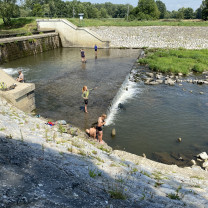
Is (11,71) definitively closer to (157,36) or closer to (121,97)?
(121,97)

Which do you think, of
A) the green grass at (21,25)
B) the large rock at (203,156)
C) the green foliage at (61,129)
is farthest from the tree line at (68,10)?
the large rock at (203,156)

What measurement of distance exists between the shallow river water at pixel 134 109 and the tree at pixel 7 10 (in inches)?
1618

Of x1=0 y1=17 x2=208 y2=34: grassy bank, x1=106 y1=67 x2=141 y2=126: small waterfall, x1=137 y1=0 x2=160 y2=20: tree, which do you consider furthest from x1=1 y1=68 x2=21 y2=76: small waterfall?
x1=137 y1=0 x2=160 y2=20: tree

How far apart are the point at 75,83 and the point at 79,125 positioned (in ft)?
26.4

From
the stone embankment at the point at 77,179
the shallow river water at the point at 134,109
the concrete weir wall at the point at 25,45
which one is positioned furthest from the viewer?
the concrete weir wall at the point at 25,45

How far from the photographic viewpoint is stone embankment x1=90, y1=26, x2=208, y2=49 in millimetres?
41438

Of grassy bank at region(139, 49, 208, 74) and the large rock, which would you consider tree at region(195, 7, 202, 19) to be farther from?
the large rock

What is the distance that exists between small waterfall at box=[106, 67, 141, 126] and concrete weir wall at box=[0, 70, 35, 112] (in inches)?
201

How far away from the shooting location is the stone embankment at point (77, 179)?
12.8 ft

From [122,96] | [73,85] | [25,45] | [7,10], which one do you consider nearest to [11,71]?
[73,85]

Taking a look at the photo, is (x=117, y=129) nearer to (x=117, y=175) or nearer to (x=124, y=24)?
(x=117, y=175)

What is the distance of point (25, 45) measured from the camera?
32.5m

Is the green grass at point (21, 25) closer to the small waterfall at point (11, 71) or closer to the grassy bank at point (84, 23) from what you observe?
the grassy bank at point (84, 23)

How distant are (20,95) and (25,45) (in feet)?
81.3
